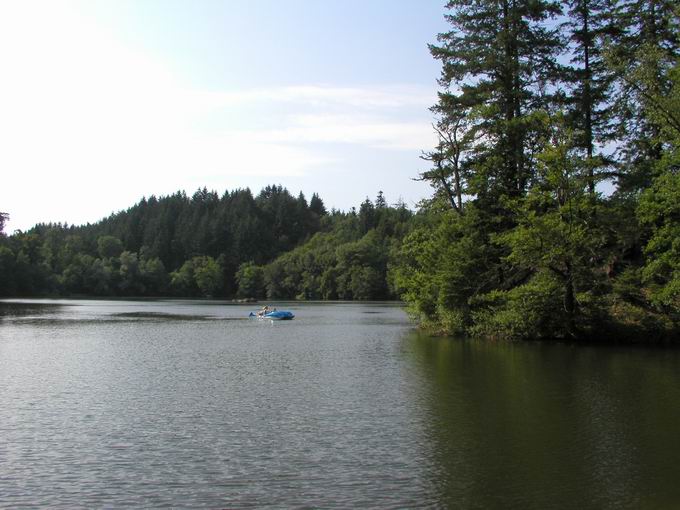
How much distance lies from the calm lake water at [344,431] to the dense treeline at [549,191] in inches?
200

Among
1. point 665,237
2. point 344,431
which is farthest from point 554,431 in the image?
point 665,237

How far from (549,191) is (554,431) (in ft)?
76.0

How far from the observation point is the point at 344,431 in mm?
16266

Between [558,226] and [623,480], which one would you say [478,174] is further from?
[623,480]

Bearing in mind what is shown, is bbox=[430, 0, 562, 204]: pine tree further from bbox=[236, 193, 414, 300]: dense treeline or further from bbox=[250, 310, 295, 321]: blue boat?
bbox=[236, 193, 414, 300]: dense treeline

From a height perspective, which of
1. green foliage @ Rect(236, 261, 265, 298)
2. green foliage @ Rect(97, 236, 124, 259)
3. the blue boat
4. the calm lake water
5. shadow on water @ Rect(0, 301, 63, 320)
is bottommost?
the calm lake water

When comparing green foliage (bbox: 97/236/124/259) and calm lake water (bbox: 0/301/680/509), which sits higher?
green foliage (bbox: 97/236/124/259)

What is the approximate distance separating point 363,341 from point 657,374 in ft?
63.8

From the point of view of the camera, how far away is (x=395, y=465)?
1334cm

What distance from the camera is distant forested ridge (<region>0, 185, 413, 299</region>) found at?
454ft

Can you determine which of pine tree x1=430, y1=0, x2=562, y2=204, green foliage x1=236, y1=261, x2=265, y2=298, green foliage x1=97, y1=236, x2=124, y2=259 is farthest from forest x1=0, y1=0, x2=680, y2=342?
green foliage x1=97, y1=236, x2=124, y2=259

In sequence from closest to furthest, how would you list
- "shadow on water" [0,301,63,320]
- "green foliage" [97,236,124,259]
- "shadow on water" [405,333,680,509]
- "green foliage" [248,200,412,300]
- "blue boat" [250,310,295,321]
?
"shadow on water" [405,333,680,509], "blue boat" [250,310,295,321], "shadow on water" [0,301,63,320], "green foliage" [248,200,412,300], "green foliage" [97,236,124,259]

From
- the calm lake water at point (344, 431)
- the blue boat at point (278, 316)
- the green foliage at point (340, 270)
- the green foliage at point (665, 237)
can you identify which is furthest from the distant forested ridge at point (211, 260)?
the calm lake water at point (344, 431)

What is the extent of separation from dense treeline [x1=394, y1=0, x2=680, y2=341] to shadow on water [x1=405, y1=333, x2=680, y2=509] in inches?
290
